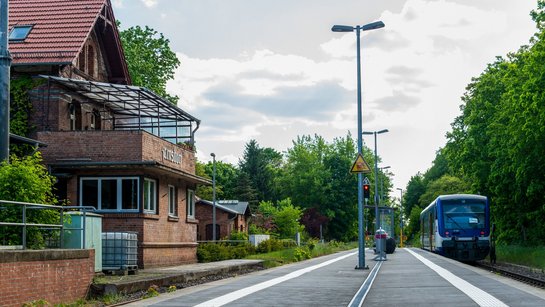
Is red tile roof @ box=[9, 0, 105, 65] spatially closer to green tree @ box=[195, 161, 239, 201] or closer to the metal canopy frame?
the metal canopy frame

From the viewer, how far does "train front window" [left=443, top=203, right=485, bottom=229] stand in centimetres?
3541

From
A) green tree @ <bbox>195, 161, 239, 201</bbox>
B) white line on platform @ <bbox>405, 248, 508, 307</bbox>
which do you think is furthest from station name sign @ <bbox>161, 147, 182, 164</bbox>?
green tree @ <bbox>195, 161, 239, 201</bbox>

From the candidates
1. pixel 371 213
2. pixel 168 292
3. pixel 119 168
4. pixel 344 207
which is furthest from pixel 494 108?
pixel 371 213

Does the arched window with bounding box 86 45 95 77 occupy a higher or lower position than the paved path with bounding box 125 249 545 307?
higher

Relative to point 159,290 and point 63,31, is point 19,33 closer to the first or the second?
point 63,31

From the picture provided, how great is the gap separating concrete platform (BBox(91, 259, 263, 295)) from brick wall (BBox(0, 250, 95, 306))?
452 mm

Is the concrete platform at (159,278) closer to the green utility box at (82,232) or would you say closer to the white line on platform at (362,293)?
the green utility box at (82,232)

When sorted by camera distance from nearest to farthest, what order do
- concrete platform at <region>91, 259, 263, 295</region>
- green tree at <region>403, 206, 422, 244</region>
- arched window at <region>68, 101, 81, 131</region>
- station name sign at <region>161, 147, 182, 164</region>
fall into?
1. concrete platform at <region>91, 259, 263, 295</region>
2. station name sign at <region>161, 147, 182, 164</region>
3. arched window at <region>68, 101, 81, 131</region>
4. green tree at <region>403, 206, 422, 244</region>

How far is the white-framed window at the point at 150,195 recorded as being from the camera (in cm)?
2471

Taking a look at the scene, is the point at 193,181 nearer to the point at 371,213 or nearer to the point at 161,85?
the point at 161,85

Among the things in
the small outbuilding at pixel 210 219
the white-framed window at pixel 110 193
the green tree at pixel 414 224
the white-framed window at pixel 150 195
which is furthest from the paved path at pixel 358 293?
the green tree at pixel 414 224

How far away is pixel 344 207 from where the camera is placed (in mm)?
99438

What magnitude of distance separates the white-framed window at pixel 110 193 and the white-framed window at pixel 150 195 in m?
0.56

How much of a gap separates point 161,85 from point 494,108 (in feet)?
66.7
